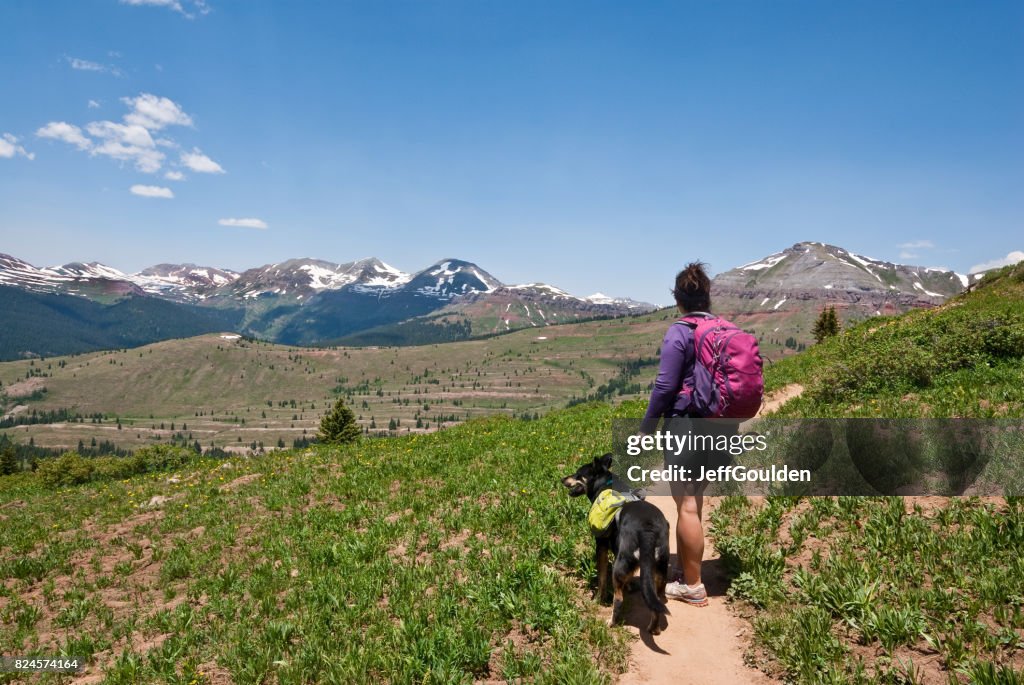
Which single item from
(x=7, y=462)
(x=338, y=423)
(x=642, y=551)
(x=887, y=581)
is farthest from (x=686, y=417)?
(x=7, y=462)

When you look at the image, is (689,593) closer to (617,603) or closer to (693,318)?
(617,603)

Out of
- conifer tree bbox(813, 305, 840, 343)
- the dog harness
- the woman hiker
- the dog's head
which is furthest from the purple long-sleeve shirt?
conifer tree bbox(813, 305, 840, 343)

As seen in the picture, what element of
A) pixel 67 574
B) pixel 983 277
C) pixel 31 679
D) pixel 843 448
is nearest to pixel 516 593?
pixel 31 679

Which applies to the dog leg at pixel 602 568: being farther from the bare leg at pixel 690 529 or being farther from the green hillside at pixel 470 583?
the bare leg at pixel 690 529

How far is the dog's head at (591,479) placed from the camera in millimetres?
7469

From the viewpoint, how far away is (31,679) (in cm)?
696

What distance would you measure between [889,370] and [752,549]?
11016 millimetres

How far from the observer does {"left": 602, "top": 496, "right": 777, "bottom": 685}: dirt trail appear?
5.62m

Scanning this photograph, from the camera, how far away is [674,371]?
6328 mm

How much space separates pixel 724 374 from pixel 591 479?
2712 millimetres

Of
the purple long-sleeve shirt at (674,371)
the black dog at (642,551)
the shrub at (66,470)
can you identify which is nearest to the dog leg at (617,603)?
the black dog at (642,551)

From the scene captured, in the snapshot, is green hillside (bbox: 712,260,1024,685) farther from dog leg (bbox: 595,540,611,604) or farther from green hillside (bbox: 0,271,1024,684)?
dog leg (bbox: 595,540,611,604)

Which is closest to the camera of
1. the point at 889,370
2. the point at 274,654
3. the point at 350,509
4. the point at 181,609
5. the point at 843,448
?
the point at 274,654

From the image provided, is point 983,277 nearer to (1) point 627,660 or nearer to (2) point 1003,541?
(2) point 1003,541
